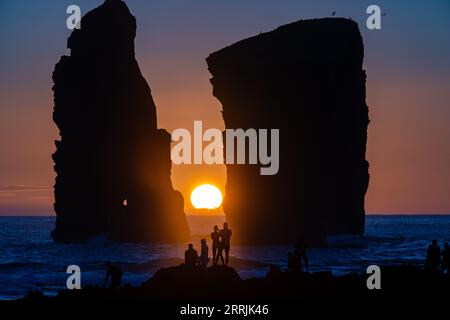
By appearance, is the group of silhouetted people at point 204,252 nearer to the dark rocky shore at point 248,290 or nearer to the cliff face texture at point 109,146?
the dark rocky shore at point 248,290

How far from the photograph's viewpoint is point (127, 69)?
109 m

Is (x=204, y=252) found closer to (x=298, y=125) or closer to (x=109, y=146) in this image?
(x=298, y=125)

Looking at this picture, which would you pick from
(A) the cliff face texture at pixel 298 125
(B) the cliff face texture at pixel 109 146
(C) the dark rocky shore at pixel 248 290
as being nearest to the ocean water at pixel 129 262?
(A) the cliff face texture at pixel 298 125

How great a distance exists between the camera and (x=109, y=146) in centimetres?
10538

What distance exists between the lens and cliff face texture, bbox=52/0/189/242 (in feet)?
331

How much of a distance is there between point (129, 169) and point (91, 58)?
15.6 meters

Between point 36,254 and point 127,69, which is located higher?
point 127,69

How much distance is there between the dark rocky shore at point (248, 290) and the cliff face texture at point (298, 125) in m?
54.1

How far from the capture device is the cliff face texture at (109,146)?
331 ft

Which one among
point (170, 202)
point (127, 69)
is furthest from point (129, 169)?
point (127, 69)

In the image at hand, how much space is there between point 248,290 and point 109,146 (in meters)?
78.2

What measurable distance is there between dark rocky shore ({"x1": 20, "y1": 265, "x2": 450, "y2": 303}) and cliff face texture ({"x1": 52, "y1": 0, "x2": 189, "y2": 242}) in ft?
231
